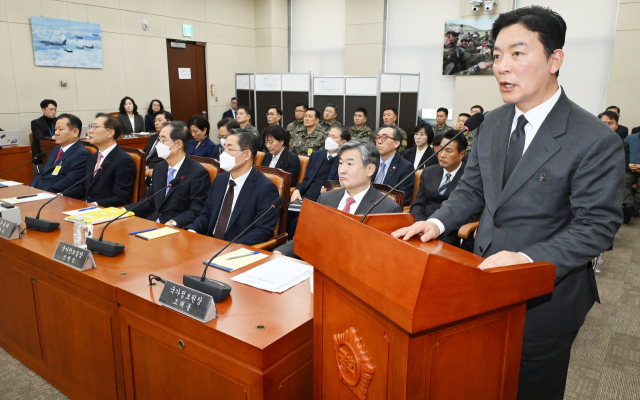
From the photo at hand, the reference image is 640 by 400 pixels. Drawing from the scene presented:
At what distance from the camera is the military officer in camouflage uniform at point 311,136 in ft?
20.1

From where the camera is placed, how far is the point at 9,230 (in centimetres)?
229

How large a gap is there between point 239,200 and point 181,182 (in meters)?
0.65

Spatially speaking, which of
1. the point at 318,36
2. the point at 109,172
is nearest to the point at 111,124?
the point at 109,172

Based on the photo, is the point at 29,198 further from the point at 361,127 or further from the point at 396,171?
the point at 361,127

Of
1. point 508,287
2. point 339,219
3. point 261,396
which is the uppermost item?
point 339,219

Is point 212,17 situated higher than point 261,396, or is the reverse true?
point 212,17

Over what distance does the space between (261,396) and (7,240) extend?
184 centimetres

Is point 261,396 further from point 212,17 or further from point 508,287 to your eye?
point 212,17

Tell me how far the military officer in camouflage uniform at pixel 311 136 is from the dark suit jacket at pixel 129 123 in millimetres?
3596

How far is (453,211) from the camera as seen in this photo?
1339 mm

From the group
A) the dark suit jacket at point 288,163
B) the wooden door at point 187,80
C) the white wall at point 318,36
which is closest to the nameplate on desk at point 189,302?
the dark suit jacket at point 288,163

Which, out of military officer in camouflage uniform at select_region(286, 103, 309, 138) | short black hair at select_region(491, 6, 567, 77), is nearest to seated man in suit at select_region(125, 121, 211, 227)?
short black hair at select_region(491, 6, 567, 77)

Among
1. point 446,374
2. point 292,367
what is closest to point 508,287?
point 446,374

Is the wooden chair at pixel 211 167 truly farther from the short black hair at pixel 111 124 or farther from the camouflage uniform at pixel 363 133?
the camouflage uniform at pixel 363 133
